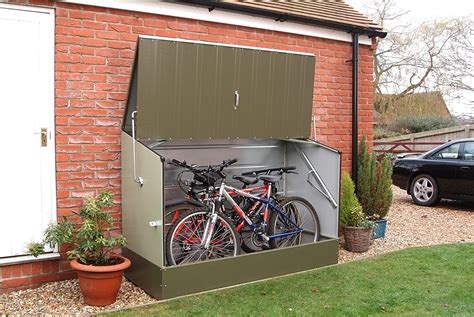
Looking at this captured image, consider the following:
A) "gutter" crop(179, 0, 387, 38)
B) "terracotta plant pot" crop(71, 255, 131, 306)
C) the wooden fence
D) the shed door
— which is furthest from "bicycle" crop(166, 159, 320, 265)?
the wooden fence

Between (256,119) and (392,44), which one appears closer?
(256,119)

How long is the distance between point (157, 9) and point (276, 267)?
307 cm

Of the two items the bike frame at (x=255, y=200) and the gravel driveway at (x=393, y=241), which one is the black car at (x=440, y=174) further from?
the bike frame at (x=255, y=200)

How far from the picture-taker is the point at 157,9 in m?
5.47

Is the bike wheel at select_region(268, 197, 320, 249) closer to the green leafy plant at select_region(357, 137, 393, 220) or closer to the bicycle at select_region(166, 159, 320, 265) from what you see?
the bicycle at select_region(166, 159, 320, 265)

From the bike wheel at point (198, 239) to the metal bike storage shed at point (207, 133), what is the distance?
0.25 meters

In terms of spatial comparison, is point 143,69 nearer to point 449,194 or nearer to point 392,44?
point 449,194

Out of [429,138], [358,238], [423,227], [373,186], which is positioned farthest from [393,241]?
[429,138]

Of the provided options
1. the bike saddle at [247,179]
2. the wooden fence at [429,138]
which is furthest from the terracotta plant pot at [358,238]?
the wooden fence at [429,138]

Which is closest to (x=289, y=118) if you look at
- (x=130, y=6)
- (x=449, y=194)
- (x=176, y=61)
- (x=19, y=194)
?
(x=176, y=61)

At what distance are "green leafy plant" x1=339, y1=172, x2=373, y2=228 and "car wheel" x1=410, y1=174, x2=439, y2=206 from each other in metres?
4.46

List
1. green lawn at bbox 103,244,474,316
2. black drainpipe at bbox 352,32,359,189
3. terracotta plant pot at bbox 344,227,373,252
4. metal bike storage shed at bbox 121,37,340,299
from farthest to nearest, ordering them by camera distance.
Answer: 1. black drainpipe at bbox 352,32,359,189
2. terracotta plant pot at bbox 344,227,373,252
3. metal bike storage shed at bbox 121,37,340,299
4. green lawn at bbox 103,244,474,316

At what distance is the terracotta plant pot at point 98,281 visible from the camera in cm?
444

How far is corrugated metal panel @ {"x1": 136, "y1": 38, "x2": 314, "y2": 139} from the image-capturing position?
4.85 m
